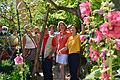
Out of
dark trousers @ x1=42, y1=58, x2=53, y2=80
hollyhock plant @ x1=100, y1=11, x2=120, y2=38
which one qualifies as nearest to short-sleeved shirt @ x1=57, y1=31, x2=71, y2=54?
dark trousers @ x1=42, y1=58, x2=53, y2=80

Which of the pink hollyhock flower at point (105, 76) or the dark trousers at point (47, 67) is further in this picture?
the dark trousers at point (47, 67)

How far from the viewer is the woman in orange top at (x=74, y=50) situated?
8.93 metres

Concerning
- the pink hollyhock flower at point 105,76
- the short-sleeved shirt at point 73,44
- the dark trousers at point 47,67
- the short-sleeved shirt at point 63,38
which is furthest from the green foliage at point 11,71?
the pink hollyhock flower at point 105,76

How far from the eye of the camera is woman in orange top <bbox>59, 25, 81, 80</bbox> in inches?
352

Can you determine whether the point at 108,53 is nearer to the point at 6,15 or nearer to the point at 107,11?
the point at 107,11

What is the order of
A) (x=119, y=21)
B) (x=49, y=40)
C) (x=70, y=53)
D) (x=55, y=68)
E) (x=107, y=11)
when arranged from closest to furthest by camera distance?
(x=119, y=21) < (x=107, y=11) < (x=70, y=53) < (x=49, y=40) < (x=55, y=68)

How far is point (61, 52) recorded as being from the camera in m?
9.12

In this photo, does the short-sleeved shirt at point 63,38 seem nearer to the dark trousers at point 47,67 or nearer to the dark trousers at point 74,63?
the dark trousers at point 74,63

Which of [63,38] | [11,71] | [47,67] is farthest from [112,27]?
[11,71]

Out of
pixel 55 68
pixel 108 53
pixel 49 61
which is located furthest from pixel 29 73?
pixel 108 53

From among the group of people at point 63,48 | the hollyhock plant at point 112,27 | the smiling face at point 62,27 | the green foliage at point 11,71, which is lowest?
the green foliage at point 11,71

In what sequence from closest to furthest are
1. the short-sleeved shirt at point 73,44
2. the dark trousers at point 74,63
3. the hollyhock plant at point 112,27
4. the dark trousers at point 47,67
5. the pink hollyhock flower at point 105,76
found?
1. the hollyhock plant at point 112,27
2. the pink hollyhock flower at point 105,76
3. the short-sleeved shirt at point 73,44
4. the dark trousers at point 74,63
5. the dark trousers at point 47,67

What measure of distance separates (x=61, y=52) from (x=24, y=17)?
6328mm

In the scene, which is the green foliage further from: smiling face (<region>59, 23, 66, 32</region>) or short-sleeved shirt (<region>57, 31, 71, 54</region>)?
smiling face (<region>59, 23, 66, 32</region>)
